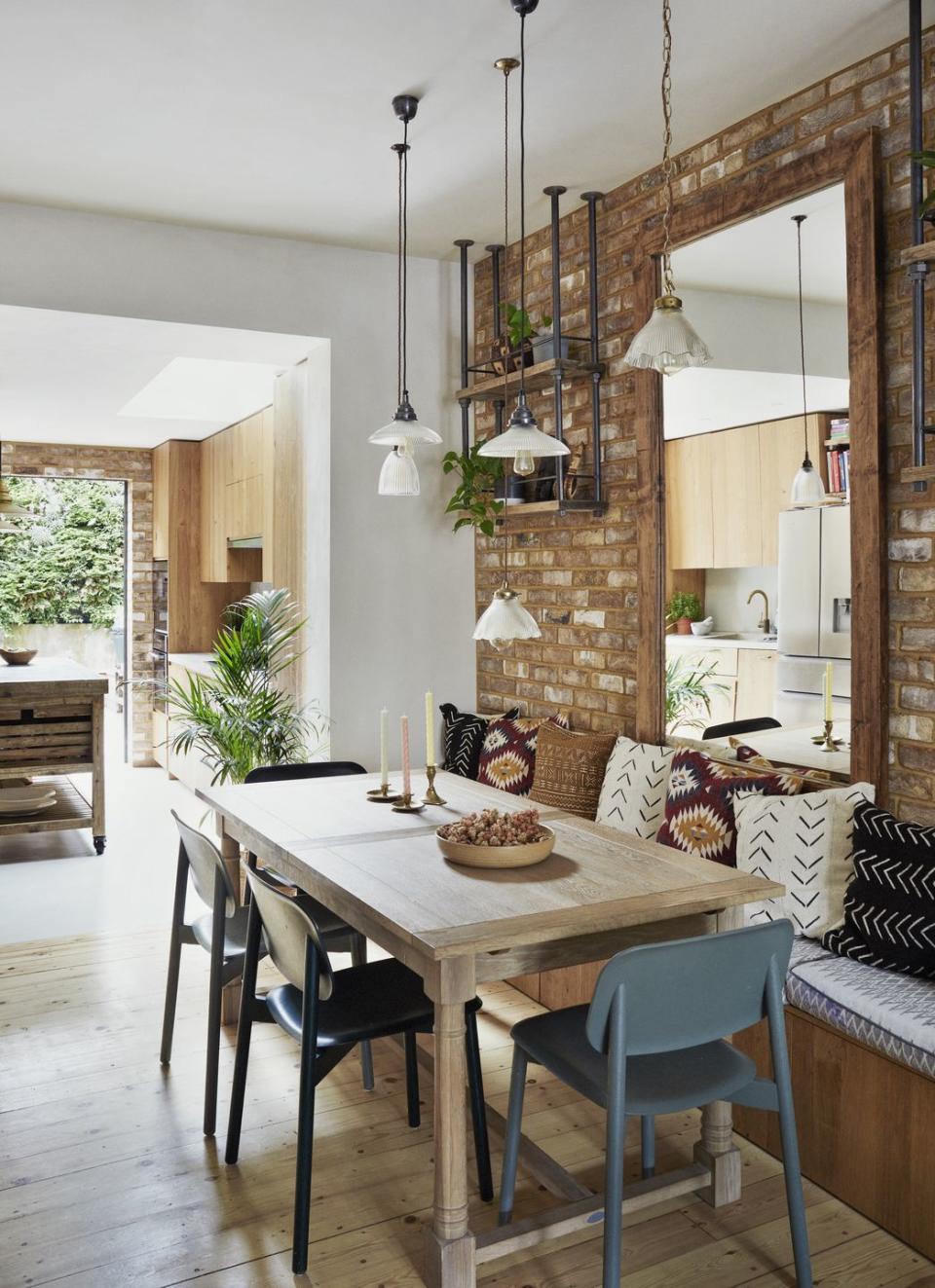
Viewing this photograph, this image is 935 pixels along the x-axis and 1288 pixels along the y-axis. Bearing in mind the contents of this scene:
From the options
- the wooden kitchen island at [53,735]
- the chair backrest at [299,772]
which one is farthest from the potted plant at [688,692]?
the wooden kitchen island at [53,735]

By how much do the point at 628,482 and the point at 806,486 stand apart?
937 mm

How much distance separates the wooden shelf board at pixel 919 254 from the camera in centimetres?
246

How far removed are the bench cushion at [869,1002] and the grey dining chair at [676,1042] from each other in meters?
0.29

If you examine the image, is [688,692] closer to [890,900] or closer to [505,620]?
[505,620]

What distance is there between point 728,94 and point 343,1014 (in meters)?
2.68

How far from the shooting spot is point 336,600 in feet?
14.7

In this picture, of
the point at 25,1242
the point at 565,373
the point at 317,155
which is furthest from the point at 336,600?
the point at 25,1242

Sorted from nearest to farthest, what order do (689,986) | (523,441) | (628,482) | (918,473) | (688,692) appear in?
(689,986) → (918,473) → (523,441) → (688,692) → (628,482)

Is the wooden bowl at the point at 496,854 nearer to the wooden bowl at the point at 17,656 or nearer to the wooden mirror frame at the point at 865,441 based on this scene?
the wooden mirror frame at the point at 865,441

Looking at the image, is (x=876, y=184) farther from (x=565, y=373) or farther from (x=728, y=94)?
(x=565, y=373)

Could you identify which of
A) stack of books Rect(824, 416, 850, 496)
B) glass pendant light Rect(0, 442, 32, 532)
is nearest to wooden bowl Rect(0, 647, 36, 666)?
glass pendant light Rect(0, 442, 32, 532)

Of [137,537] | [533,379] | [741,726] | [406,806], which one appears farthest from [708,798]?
[137,537]

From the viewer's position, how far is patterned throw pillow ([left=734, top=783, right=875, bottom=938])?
8.65 ft

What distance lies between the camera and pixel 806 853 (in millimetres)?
2689
